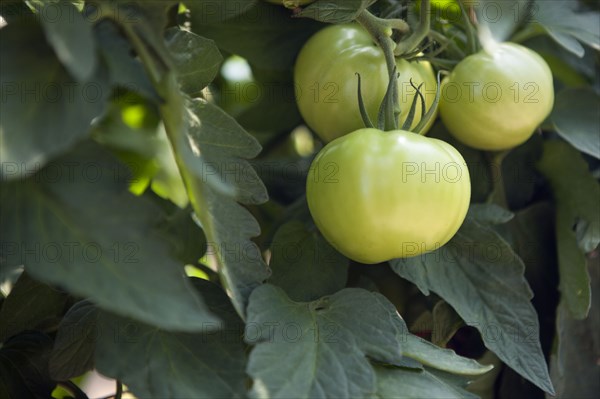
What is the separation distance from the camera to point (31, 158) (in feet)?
0.69

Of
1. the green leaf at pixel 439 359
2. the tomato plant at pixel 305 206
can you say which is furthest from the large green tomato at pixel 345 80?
the green leaf at pixel 439 359

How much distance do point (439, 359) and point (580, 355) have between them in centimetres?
18

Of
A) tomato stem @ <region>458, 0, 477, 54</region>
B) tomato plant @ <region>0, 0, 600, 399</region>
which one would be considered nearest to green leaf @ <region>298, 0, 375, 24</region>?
tomato plant @ <region>0, 0, 600, 399</region>

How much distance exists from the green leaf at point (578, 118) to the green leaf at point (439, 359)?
0.17 m

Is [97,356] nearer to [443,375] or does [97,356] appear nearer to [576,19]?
[443,375]

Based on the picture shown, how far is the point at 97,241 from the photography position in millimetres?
227

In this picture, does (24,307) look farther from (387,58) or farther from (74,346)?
(387,58)

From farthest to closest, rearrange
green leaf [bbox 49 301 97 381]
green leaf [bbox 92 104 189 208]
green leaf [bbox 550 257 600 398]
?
green leaf [bbox 92 104 189 208]
green leaf [bbox 550 257 600 398]
green leaf [bbox 49 301 97 381]

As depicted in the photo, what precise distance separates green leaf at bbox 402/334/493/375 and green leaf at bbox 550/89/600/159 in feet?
0.57

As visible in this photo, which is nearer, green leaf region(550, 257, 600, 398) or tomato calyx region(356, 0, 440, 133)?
tomato calyx region(356, 0, 440, 133)

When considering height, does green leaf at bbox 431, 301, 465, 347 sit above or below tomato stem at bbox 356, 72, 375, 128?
below

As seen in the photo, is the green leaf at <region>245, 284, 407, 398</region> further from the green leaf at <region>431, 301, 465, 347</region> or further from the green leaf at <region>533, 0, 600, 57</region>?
the green leaf at <region>533, 0, 600, 57</region>

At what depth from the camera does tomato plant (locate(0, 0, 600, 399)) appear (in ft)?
0.75

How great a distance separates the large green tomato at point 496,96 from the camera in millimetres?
365
